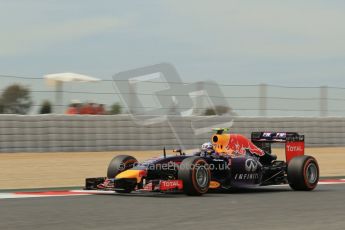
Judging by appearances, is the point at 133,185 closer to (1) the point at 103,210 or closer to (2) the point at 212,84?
(1) the point at 103,210

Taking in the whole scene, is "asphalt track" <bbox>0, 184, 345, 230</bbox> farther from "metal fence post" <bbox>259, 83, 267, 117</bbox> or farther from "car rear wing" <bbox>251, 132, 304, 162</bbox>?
"metal fence post" <bbox>259, 83, 267, 117</bbox>

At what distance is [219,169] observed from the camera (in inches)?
460

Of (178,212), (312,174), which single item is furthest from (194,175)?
(312,174)

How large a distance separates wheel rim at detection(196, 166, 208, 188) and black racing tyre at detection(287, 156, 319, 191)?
2020mm

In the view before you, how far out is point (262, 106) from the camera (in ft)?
77.2

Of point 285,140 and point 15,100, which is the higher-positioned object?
point 15,100

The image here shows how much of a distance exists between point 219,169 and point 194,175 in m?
0.99

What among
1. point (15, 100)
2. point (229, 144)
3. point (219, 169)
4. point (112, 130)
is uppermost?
point (15, 100)

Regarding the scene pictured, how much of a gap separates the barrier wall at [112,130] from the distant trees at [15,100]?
1.16 ft

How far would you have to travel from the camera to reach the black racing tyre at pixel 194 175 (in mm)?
10750

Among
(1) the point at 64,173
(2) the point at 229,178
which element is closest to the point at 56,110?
(1) the point at 64,173

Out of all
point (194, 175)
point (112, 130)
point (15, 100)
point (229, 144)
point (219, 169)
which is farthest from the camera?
point (112, 130)

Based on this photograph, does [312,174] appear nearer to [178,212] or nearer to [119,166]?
[119,166]

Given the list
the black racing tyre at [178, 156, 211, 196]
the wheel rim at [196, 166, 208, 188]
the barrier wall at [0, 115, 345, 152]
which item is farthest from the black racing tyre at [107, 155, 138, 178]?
the barrier wall at [0, 115, 345, 152]
